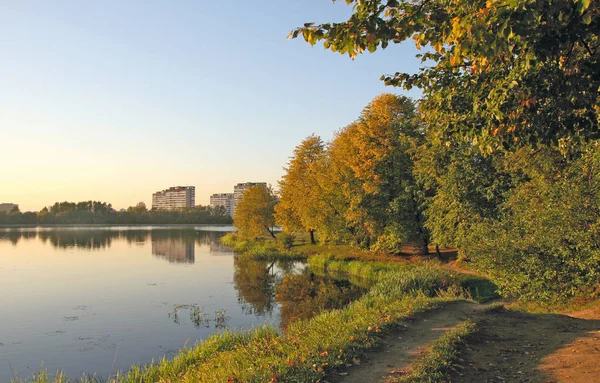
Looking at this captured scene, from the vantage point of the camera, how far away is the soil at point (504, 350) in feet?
25.9

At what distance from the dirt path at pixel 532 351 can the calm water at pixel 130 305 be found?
10239mm

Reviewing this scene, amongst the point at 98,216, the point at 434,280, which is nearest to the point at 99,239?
the point at 434,280

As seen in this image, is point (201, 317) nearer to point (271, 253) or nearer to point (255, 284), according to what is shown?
point (255, 284)

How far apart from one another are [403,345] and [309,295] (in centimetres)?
1624

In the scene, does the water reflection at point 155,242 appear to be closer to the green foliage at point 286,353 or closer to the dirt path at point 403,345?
the green foliage at point 286,353

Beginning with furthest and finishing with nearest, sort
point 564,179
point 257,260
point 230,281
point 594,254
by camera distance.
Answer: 1. point 257,260
2. point 230,281
3. point 564,179
4. point 594,254

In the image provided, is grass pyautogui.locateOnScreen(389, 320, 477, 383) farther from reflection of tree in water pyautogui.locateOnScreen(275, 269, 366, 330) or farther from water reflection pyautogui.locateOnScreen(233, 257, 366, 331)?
reflection of tree in water pyautogui.locateOnScreen(275, 269, 366, 330)

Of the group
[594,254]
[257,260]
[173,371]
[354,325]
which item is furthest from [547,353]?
[257,260]

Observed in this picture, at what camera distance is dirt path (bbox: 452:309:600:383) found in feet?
25.9

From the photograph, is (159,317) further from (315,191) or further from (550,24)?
(315,191)

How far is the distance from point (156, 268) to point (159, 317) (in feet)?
59.2

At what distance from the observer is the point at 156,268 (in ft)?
124

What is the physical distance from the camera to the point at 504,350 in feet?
31.1

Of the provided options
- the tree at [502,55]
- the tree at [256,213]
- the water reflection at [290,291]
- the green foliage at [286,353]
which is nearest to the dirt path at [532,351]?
the green foliage at [286,353]
